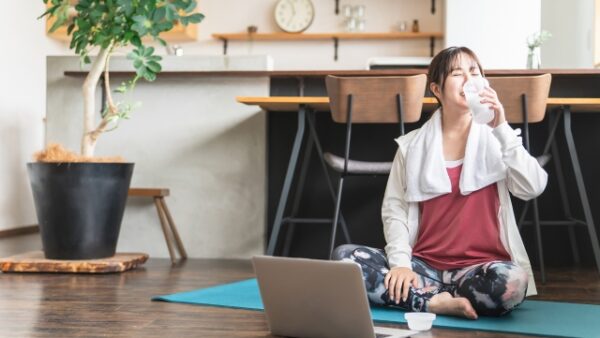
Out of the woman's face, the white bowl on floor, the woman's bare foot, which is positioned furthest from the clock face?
the white bowl on floor

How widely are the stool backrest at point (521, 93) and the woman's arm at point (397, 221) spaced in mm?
1025

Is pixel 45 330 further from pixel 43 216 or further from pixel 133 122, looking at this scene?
pixel 133 122

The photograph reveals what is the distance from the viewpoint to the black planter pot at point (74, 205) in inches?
140

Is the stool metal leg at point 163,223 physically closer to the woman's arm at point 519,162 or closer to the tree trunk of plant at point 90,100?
the tree trunk of plant at point 90,100

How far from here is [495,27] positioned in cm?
615

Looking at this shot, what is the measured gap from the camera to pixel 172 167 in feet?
14.4

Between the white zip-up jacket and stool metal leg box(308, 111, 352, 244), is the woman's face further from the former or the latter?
stool metal leg box(308, 111, 352, 244)

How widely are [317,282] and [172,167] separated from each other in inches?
105

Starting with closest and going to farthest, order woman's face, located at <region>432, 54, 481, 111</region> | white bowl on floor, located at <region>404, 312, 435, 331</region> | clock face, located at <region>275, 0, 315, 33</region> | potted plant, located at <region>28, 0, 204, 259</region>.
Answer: white bowl on floor, located at <region>404, 312, 435, 331</region> → woman's face, located at <region>432, 54, 481, 111</region> → potted plant, located at <region>28, 0, 204, 259</region> → clock face, located at <region>275, 0, 315, 33</region>

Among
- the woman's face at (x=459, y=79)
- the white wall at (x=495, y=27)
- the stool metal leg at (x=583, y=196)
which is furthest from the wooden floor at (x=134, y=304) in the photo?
the white wall at (x=495, y=27)

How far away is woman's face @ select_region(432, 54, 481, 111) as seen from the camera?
Result: 2326mm

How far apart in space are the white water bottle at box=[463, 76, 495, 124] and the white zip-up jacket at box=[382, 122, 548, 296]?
0.40 ft

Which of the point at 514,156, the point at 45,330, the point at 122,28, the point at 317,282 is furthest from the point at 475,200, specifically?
the point at 122,28

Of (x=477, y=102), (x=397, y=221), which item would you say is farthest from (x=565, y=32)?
(x=477, y=102)
